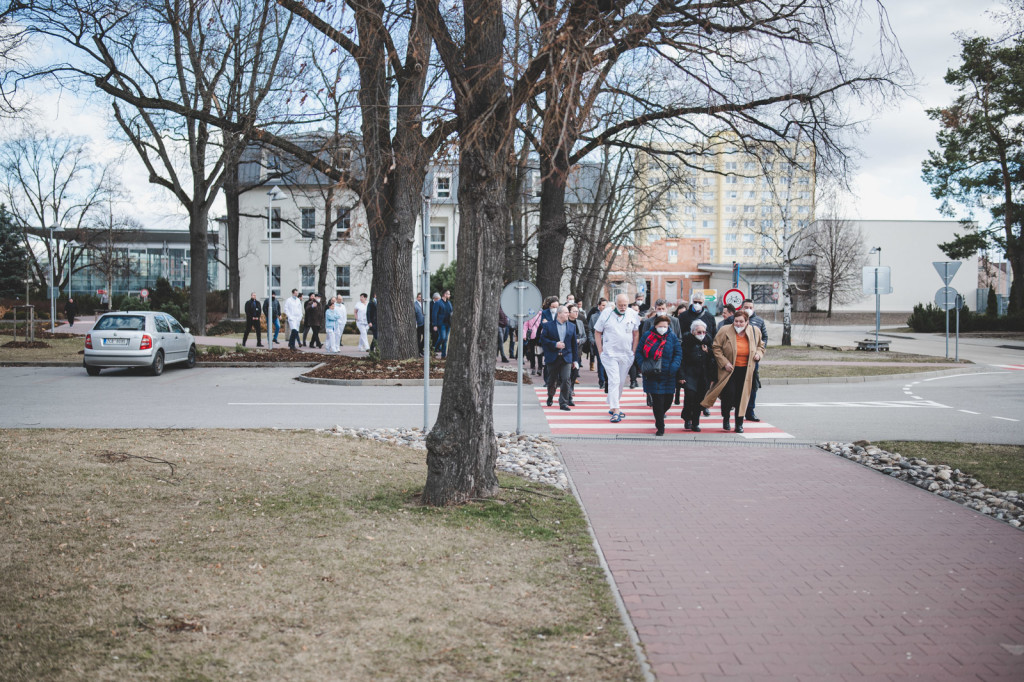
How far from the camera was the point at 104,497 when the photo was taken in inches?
265

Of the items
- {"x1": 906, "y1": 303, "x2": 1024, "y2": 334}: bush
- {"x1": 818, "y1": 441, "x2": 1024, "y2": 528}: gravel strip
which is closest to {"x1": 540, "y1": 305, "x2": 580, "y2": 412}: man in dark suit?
{"x1": 818, "y1": 441, "x2": 1024, "y2": 528}: gravel strip

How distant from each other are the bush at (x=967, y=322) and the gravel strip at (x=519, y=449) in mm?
41095

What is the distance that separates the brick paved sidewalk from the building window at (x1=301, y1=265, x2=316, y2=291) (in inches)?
2096

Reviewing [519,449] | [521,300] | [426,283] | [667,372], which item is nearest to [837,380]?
[667,372]

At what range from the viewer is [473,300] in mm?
6895

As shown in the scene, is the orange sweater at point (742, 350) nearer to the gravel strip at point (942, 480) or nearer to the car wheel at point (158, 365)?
the gravel strip at point (942, 480)

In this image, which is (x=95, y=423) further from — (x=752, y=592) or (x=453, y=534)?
(x=752, y=592)

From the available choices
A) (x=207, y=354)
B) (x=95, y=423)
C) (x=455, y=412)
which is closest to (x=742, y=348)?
(x=455, y=412)

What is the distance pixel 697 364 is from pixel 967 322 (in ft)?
134

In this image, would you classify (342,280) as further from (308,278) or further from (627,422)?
(627,422)

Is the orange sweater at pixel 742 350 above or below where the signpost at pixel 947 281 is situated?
below

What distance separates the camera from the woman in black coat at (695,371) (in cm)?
1218

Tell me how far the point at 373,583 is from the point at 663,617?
5.65ft

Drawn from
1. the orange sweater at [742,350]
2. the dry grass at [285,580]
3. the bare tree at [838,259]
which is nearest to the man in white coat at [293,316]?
the orange sweater at [742,350]
